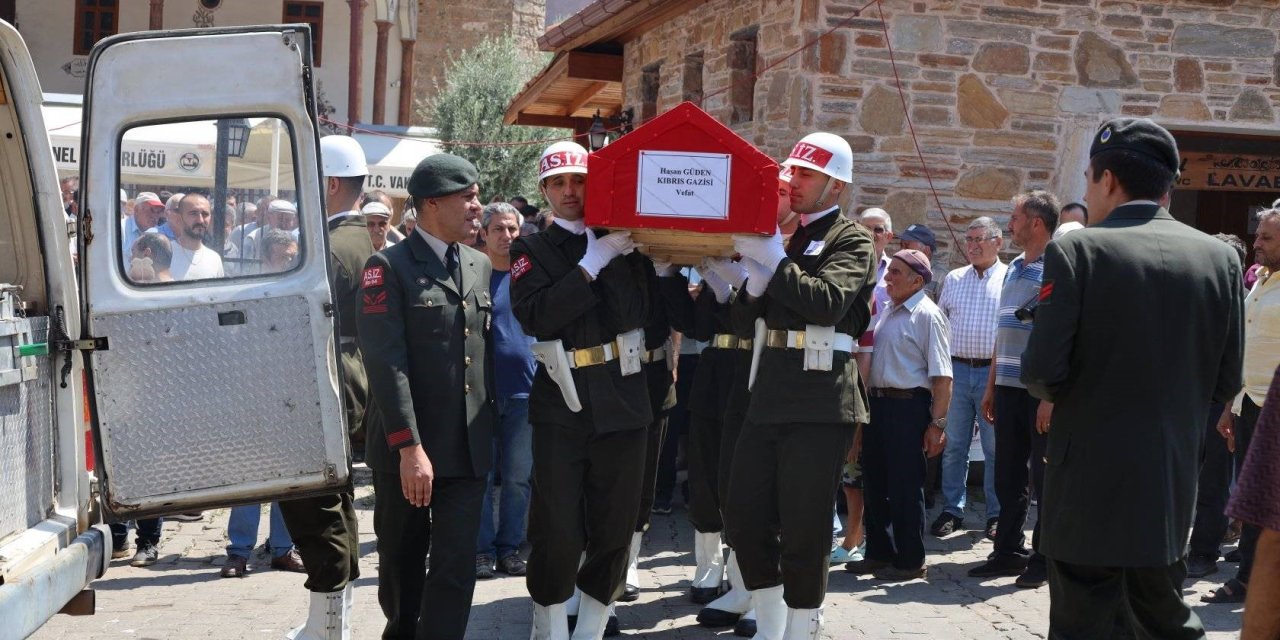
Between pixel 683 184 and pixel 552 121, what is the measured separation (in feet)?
51.2

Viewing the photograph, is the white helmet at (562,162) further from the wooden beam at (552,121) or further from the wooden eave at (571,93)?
the wooden beam at (552,121)

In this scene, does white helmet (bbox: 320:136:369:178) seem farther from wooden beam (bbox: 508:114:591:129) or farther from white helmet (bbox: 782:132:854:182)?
wooden beam (bbox: 508:114:591:129)

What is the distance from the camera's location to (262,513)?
9.34 metres

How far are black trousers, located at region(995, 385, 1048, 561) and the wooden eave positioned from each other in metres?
9.21

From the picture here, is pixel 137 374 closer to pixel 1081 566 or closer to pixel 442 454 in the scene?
pixel 442 454

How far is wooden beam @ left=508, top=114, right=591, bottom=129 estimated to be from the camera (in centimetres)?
2033

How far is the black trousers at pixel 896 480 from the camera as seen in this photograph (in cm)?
769

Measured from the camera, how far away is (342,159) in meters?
6.62

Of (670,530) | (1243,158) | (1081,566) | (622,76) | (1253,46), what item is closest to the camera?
(1081,566)

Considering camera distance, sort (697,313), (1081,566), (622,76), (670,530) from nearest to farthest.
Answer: (1081,566) → (697,313) → (670,530) → (622,76)

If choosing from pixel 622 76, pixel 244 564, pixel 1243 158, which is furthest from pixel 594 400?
pixel 622 76

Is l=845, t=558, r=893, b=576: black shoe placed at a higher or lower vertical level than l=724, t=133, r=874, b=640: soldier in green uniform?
lower

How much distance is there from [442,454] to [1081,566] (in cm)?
227

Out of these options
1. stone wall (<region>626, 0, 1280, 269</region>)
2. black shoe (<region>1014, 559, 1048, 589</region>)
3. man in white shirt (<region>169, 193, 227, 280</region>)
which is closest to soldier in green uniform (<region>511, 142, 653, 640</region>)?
man in white shirt (<region>169, 193, 227, 280</region>)
